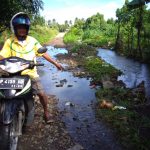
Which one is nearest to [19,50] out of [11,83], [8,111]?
[11,83]

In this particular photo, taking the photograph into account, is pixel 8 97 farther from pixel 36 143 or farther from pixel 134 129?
pixel 134 129

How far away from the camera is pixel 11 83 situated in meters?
4.70

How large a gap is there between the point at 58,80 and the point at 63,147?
272 inches

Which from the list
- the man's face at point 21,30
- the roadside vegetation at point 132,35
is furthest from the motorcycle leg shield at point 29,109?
the roadside vegetation at point 132,35

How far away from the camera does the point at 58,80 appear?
40.2 ft

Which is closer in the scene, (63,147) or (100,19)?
(63,147)

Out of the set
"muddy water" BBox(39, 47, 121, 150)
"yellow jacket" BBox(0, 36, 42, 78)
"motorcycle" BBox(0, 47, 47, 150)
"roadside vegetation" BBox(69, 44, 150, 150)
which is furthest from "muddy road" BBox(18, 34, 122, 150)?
"yellow jacket" BBox(0, 36, 42, 78)

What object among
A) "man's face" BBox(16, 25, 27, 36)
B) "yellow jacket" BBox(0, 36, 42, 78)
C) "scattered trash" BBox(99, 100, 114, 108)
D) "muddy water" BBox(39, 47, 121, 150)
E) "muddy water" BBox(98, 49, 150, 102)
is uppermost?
"man's face" BBox(16, 25, 27, 36)

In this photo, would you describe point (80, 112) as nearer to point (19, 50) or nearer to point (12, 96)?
point (19, 50)

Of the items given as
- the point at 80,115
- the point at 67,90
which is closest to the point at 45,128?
the point at 80,115

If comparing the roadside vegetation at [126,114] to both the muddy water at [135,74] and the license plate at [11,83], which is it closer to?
the muddy water at [135,74]

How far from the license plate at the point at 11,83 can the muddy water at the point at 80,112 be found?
66.0 inches

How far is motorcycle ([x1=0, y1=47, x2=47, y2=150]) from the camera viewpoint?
4.59 metres

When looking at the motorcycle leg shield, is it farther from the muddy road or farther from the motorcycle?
the muddy road
